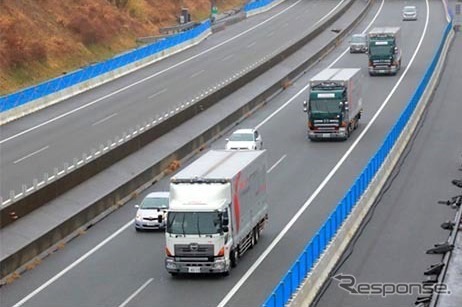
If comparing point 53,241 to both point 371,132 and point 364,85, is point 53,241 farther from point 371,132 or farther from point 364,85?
point 364,85

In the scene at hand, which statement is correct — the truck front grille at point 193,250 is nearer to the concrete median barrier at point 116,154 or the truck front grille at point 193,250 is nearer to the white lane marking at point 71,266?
the white lane marking at point 71,266

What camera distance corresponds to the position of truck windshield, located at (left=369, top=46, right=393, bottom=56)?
82.3 meters

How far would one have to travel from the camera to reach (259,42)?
4102 inches

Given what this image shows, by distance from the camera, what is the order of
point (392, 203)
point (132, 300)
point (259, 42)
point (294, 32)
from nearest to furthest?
point (132, 300) → point (392, 203) → point (259, 42) → point (294, 32)

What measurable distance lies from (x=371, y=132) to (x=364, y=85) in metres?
16.4

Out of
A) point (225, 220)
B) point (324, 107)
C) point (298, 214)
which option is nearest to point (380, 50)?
point (324, 107)

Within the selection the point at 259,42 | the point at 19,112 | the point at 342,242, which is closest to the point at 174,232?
the point at 342,242

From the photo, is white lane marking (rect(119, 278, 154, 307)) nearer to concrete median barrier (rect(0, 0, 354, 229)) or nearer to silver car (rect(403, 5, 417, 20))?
concrete median barrier (rect(0, 0, 354, 229))

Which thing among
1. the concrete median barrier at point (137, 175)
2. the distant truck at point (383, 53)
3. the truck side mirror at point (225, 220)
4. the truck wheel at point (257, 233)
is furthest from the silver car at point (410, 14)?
the truck side mirror at point (225, 220)

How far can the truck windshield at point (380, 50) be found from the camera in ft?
270

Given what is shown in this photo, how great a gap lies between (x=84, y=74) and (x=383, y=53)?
20.2m

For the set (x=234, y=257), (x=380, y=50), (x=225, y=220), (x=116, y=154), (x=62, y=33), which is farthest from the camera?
(x=62, y=33)

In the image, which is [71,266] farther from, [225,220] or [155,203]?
[225,220]

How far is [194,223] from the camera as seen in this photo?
3553 cm
